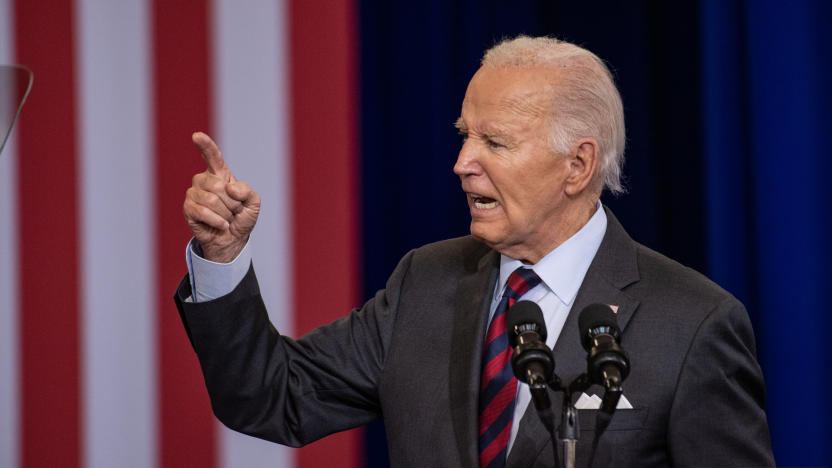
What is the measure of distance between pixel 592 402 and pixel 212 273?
0.64 metres

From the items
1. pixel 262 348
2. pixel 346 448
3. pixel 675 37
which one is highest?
pixel 675 37

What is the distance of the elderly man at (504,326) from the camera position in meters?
1.46

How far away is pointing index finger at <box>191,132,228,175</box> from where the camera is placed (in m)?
1.41

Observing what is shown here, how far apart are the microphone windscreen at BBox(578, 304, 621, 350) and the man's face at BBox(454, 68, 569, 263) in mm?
443

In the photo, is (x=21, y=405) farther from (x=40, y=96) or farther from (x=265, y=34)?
(x=265, y=34)

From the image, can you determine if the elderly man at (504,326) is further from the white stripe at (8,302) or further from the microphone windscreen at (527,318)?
the white stripe at (8,302)

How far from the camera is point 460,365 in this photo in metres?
1.62

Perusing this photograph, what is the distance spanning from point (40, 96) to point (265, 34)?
0.64 m

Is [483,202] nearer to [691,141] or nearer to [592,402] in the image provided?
[592,402]

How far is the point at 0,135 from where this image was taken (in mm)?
1123

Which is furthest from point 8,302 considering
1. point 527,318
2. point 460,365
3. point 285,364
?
point 527,318

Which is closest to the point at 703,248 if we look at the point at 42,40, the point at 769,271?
the point at 769,271

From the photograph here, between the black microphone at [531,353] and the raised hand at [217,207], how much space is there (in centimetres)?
53

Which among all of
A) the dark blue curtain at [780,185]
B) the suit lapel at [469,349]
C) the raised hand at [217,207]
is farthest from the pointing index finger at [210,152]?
the dark blue curtain at [780,185]
